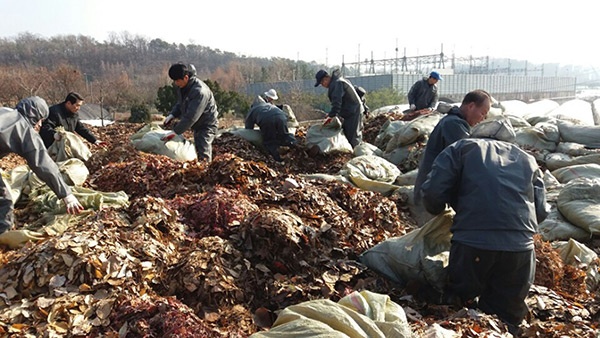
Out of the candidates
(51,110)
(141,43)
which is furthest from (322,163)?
(141,43)

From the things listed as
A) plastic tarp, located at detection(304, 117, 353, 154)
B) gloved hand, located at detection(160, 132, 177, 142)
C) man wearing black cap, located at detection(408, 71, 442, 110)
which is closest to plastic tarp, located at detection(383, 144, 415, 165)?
plastic tarp, located at detection(304, 117, 353, 154)

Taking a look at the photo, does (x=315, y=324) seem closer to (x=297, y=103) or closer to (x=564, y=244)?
(x=564, y=244)

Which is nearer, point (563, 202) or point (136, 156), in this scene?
point (563, 202)

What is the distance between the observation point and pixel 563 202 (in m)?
4.75

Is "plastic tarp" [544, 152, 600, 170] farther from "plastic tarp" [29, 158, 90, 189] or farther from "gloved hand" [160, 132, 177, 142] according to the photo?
"plastic tarp" [29, 158, 90, 189]

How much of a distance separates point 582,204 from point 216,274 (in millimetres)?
3803

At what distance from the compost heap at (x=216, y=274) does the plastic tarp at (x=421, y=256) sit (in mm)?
86

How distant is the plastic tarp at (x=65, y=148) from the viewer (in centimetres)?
553

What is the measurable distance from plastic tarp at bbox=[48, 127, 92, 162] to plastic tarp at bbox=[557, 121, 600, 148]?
7112 mm

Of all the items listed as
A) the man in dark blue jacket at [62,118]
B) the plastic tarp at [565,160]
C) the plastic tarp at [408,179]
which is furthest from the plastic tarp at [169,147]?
the plastic tarp at [565,160]

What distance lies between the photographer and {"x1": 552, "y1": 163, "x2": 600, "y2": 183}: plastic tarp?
5659mm

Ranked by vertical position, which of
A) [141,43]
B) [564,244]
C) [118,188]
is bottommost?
[564,244]

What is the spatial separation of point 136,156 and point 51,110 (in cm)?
118

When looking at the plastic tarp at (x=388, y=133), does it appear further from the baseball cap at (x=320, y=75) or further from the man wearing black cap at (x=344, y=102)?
the baseball cap at (x=320, y=75)
